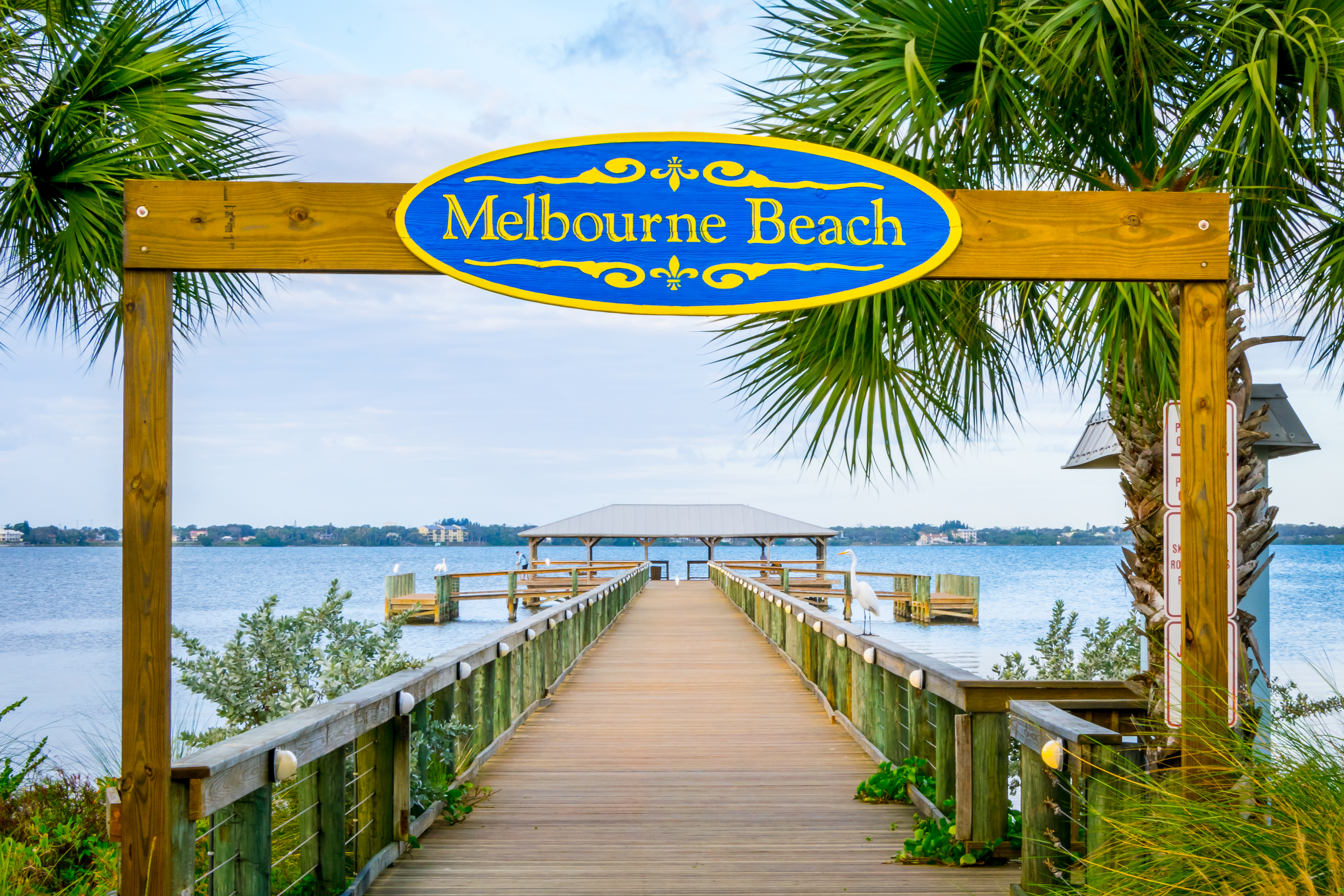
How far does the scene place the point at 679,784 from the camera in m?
6.02

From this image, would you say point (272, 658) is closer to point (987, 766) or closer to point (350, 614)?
point (987, 766)

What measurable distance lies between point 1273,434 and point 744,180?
4.74 metres

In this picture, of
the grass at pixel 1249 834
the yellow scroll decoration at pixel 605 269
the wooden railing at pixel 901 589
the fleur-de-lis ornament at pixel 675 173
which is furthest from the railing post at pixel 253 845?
the wooden railing at pixel 901 589

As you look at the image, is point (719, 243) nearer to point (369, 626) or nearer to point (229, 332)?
point (229, 332)

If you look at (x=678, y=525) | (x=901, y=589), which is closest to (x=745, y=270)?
(x=678, y=525)

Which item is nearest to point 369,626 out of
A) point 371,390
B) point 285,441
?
point 285,441

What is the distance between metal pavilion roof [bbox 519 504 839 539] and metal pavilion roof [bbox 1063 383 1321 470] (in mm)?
29735

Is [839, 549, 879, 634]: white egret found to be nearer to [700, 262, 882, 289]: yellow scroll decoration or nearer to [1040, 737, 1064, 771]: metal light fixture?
[1040, 737, 1064, 771]: metal light fixture

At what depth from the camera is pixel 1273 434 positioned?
6.58 m

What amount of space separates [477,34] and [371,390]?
66.2 metres

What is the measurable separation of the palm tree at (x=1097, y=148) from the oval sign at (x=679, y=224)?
722 mm

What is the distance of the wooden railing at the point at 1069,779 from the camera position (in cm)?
319

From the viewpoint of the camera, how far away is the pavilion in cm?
3828

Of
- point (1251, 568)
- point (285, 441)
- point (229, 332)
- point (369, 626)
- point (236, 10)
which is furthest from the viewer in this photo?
point (285, 441)
